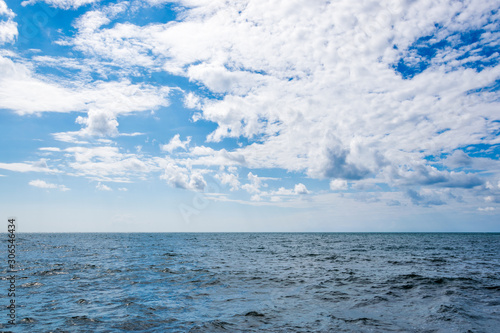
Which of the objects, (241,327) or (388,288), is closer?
(241,327)

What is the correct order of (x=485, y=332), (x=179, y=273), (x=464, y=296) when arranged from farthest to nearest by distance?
(x=179, y=273)
(x=464, y=296)
(x=485, y=332)

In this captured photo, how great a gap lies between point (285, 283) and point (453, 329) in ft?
37.1

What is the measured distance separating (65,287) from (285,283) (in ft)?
50.1

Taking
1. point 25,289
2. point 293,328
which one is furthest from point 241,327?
point 25,289

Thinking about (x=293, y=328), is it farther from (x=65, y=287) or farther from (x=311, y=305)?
(x=65, y=287)

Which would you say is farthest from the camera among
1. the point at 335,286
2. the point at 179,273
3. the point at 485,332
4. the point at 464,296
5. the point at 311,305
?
the point at 179,273

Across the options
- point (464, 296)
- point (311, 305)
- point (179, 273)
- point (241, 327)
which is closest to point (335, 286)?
point (311, 305)

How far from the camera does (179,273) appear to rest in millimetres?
26344

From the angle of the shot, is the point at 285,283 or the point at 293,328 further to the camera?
the point at 285,283

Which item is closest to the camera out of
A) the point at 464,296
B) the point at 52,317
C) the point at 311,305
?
the point at 52,317

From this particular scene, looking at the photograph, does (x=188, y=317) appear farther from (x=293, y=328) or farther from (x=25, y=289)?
(x=25, y=289)

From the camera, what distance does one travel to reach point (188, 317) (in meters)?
13.8

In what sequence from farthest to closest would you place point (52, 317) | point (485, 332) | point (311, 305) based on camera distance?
point (311, 305), point (52, 317), point (485, 332)

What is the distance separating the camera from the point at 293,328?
12.3 meters
